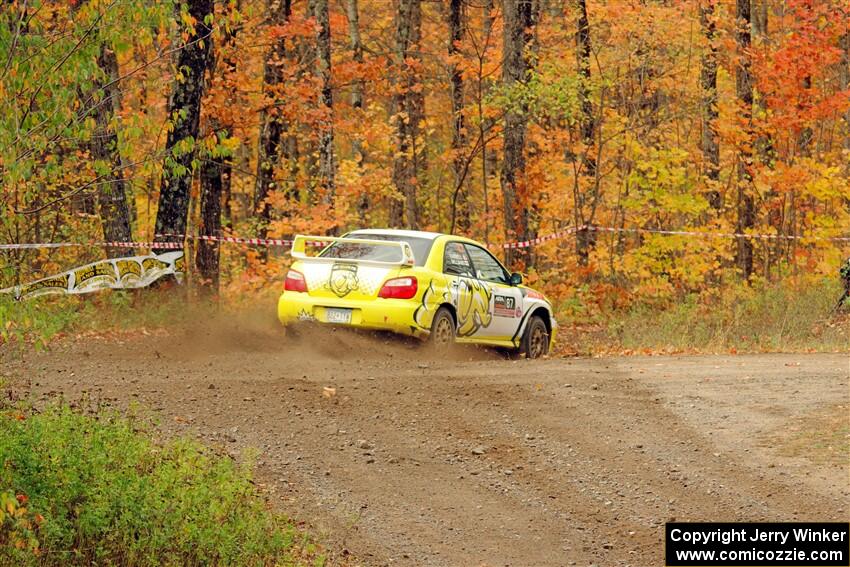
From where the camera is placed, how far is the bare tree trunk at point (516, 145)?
84.4 feet

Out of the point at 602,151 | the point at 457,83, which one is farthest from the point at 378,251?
the point at 457,83

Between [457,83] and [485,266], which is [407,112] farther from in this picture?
[485,266]

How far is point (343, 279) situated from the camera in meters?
15.0

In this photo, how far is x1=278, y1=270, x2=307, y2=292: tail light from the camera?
15.2 m

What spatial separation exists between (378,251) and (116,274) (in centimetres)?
566

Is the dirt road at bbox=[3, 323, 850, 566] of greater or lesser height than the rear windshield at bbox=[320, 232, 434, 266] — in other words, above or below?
below

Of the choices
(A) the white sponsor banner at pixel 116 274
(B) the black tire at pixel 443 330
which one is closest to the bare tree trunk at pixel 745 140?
(B) the black tire at pixel 443 330

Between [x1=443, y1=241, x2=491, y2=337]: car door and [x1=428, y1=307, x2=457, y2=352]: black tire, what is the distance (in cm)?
14

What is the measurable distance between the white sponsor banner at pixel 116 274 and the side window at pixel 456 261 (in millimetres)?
5762

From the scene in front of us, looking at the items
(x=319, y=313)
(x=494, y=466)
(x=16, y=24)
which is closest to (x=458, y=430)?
(x=494, y=466)

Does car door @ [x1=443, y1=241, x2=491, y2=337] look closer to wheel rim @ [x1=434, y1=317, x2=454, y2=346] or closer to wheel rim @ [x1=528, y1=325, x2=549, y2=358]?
wheel rim @ [x1=434, y1=317, x2=454, y2=346]

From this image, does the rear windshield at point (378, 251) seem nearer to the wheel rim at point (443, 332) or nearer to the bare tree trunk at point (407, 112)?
the wheel rim at point (443, 332)

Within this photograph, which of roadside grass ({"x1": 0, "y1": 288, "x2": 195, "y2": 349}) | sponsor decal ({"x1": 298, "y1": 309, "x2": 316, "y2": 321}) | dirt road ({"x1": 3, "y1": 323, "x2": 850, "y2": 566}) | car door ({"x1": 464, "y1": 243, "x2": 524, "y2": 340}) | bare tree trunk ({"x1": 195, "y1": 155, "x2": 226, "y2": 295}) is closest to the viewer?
dirt road ({"x1": 3, "y1": 323, "x2": 850, "y2": 566})

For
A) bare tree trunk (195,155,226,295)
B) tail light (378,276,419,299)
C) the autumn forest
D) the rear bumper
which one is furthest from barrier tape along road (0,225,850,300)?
tail light (378,276,419,299)
